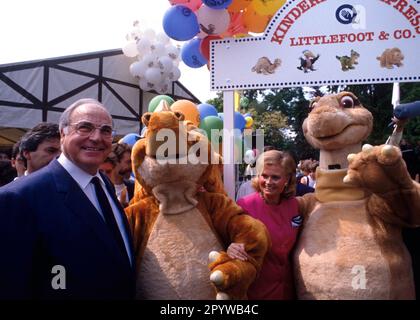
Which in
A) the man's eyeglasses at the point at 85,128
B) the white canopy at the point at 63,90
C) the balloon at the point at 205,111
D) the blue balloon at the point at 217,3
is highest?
the white canopy at the point at 63,90

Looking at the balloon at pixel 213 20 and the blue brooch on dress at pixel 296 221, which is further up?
the balloon at pixel 213 20

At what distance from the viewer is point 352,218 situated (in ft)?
7.53

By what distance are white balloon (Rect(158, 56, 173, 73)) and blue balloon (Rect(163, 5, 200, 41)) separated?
5575 mm

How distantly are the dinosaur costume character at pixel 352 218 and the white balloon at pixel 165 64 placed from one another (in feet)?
24.3

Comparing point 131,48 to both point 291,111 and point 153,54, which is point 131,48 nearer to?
point 153,54

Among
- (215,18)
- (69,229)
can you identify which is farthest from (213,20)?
(69,229)

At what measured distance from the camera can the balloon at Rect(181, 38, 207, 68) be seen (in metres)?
4.66

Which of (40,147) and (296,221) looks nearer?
(296,221)

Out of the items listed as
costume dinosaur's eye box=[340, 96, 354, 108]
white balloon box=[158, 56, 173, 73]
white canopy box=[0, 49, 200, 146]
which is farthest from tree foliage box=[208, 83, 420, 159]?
costume dinosaur's eye box=[340, 96, 354, 108]

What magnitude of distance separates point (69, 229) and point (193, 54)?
3.41 m

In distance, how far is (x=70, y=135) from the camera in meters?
1.91

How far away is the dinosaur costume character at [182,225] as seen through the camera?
83.5 inches

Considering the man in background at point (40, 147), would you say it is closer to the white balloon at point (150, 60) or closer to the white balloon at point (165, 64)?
the white balloon at point (165, 64)

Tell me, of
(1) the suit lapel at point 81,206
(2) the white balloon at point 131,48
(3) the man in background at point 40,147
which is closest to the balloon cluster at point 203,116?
(3) the man in background at point 40,147
